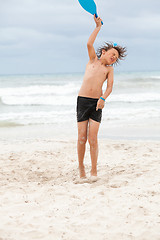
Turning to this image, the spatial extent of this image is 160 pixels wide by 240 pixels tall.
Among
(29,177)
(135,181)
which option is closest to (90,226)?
(135,181)

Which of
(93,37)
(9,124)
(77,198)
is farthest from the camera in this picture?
(9,124)

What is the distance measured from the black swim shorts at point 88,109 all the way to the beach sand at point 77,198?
845 millimetres

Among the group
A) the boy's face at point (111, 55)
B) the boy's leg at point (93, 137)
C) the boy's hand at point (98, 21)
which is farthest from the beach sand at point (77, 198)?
the boy's hand at point (98, 21)

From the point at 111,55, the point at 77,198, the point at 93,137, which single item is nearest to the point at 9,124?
the point at 93,137

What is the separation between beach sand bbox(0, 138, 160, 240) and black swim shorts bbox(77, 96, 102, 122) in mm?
845

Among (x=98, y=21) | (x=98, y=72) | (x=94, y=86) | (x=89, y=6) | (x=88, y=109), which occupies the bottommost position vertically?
(x=88, y=109)

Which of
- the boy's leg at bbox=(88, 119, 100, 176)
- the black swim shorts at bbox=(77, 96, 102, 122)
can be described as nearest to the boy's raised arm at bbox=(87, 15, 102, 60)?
the black swim shorts at bbox=(77, 96, 102, 122)

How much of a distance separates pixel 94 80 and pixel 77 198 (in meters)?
1.48

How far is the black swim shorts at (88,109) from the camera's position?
12.6 feet

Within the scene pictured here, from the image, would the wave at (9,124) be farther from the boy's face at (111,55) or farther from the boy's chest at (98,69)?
the boy's face at (111,55)

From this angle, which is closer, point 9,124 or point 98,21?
point 98,21

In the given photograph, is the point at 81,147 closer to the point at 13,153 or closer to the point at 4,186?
the point at 4,186

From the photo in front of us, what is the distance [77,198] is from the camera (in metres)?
3.34

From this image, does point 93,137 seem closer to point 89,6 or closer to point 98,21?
point 98,21
